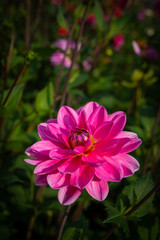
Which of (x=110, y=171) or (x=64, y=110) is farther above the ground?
(x=64, y=110)

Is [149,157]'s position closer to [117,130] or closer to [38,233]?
[117,130]

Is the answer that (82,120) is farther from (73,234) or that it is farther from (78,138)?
(73,234)

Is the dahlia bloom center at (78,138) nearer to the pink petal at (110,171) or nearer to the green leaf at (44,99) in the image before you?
the pink petal at (110,171)

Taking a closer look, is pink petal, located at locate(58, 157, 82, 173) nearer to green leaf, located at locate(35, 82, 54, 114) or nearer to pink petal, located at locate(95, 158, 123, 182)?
pink petal, located at locate(95, 158, 123, 182)

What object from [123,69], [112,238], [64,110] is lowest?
[112,238]

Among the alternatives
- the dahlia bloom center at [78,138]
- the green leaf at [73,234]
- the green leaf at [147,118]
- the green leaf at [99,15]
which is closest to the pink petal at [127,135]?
the dahlia bloom center at [78,138]

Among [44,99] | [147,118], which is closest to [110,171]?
[44,99]

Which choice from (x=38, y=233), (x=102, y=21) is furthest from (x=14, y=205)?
(x=102, y=21)
